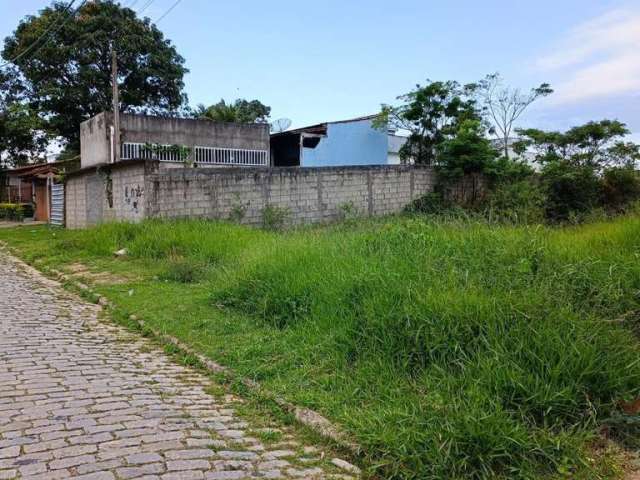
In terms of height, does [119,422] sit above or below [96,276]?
below

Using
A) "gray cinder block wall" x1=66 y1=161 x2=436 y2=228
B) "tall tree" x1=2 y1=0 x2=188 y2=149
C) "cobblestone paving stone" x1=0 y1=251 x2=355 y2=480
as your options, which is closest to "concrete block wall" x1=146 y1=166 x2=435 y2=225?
"gray cinder block wall" x1=66 y1=161 x2=436 y2=228

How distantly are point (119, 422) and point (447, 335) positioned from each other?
247 centimetres

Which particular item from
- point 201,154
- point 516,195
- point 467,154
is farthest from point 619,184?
point 201,154

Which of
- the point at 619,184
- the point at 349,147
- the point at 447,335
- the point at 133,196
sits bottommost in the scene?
the point at 447,335

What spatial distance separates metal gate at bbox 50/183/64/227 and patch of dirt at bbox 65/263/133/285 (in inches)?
543

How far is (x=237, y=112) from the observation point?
2997cm

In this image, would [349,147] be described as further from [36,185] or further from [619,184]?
[36,185]

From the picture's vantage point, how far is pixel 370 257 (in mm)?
6172

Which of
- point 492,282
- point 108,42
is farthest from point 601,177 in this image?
point 108,42

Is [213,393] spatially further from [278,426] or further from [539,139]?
[539,139]

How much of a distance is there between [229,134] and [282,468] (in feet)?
75.3

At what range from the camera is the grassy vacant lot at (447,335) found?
3105 millimetres

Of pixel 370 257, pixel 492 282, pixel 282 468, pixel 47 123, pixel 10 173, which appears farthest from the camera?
pixel 10 173

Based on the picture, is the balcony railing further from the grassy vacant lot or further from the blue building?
the grassy vacant lot
